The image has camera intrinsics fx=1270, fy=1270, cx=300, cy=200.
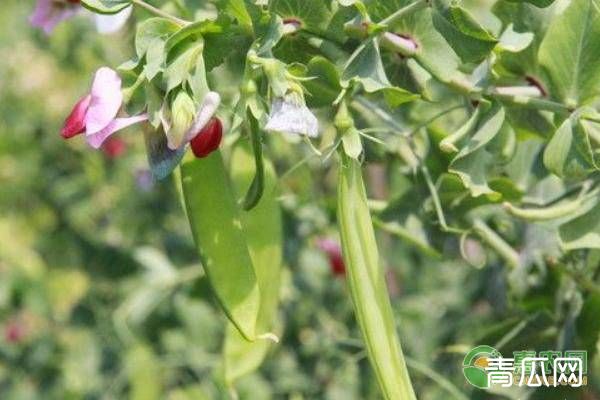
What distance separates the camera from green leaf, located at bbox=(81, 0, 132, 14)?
0.87 m

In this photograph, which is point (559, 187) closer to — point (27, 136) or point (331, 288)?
point (331, 288)

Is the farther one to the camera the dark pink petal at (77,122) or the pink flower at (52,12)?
the pink flower at (52,12)

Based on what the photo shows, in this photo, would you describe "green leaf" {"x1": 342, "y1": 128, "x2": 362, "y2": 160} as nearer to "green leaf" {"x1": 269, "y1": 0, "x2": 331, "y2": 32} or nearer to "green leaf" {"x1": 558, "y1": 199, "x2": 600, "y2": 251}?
"green leaf" {"x1": 269, "y1": 0, "x2": 331, "y2": 32}

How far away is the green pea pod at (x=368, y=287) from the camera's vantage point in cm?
87

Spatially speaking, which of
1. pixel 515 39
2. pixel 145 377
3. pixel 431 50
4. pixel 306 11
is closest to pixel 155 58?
pixel 306 11


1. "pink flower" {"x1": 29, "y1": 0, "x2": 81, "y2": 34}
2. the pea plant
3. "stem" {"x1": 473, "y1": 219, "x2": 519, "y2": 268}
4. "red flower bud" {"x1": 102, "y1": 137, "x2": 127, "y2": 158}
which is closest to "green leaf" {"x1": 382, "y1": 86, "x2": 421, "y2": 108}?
the pea plant

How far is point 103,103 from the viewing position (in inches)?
34.2

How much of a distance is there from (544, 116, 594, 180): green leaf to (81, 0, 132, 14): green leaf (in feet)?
1.10

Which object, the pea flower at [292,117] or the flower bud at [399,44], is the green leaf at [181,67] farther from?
the flower bud at [399,44]

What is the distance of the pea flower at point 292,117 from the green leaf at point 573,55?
259 mm

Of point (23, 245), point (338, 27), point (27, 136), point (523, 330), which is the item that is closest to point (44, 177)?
point (27, 136)

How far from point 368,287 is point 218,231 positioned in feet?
0.43

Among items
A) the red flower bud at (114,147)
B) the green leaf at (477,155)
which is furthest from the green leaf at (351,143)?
the red flower bud at (114,147)

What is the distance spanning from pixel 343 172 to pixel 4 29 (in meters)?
2.15
